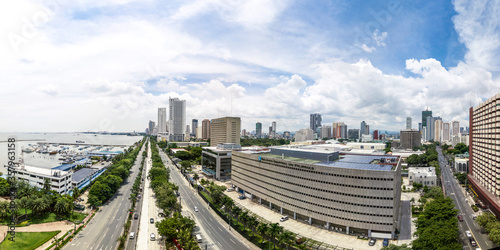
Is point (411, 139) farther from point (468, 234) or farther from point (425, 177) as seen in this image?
point (468, 234)

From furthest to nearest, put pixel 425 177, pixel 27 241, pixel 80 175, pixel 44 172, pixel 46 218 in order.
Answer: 1. pixel 80 175
2. pixel 425 177
3. pixel 44 172
4. pixel 46 218
5. pixel 27 241

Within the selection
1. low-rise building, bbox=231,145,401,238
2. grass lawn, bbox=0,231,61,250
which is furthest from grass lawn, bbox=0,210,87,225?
low-rise building, bbox=231,145,401,238

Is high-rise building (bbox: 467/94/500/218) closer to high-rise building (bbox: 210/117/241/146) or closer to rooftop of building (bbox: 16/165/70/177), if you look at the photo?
rooftop of building (bbox: 16/165/70/177)

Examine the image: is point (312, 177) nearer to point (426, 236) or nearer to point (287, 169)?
point (287, 169)

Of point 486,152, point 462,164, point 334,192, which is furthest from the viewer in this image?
point 462,164

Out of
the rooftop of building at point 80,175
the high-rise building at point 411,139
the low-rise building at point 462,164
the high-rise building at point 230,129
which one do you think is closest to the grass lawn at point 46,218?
the rooftop of building at point 80,175

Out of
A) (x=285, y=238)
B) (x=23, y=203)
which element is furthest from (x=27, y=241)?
(x=285, y=238)

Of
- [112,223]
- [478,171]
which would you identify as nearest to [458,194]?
[478,171]
